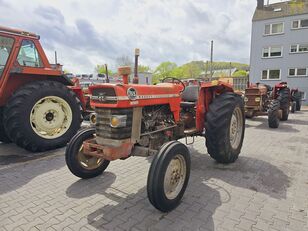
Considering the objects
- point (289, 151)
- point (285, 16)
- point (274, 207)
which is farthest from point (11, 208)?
point (285, 16)

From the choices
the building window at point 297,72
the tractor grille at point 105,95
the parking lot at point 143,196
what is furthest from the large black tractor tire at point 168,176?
the building window at point 297,72

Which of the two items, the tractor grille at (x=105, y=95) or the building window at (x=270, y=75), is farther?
the building window at (x=270, y=75)

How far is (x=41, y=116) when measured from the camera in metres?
4.77

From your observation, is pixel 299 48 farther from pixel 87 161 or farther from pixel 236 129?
pixel 87 161

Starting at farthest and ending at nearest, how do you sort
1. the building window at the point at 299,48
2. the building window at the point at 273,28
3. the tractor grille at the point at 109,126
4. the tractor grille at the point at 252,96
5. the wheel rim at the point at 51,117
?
the building window at the point at 273,28 → the building window at the point at 299,48 → the tractor grille at the point at 252,96 → the wheel rim at the point at 51,117 → the tractor grille at the point at 109,126

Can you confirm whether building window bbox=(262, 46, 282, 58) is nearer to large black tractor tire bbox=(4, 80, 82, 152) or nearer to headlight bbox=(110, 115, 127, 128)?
large black tractor tire bbox=(4, 80, 82, 152)

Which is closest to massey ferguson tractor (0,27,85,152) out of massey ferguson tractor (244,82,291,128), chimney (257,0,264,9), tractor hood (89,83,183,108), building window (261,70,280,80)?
tractor hood (89,83,183,108)

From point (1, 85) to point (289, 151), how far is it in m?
6.13

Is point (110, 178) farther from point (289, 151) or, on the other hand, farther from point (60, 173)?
point (289, 151)

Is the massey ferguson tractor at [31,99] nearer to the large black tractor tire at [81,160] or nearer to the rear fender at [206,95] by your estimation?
the large black tractor tire at [81,160]

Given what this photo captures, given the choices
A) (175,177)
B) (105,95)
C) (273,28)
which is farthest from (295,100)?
(105,95)

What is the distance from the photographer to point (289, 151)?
16.6 ft

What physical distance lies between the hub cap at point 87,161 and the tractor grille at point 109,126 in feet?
2.00

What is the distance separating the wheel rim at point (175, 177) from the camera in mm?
2631
